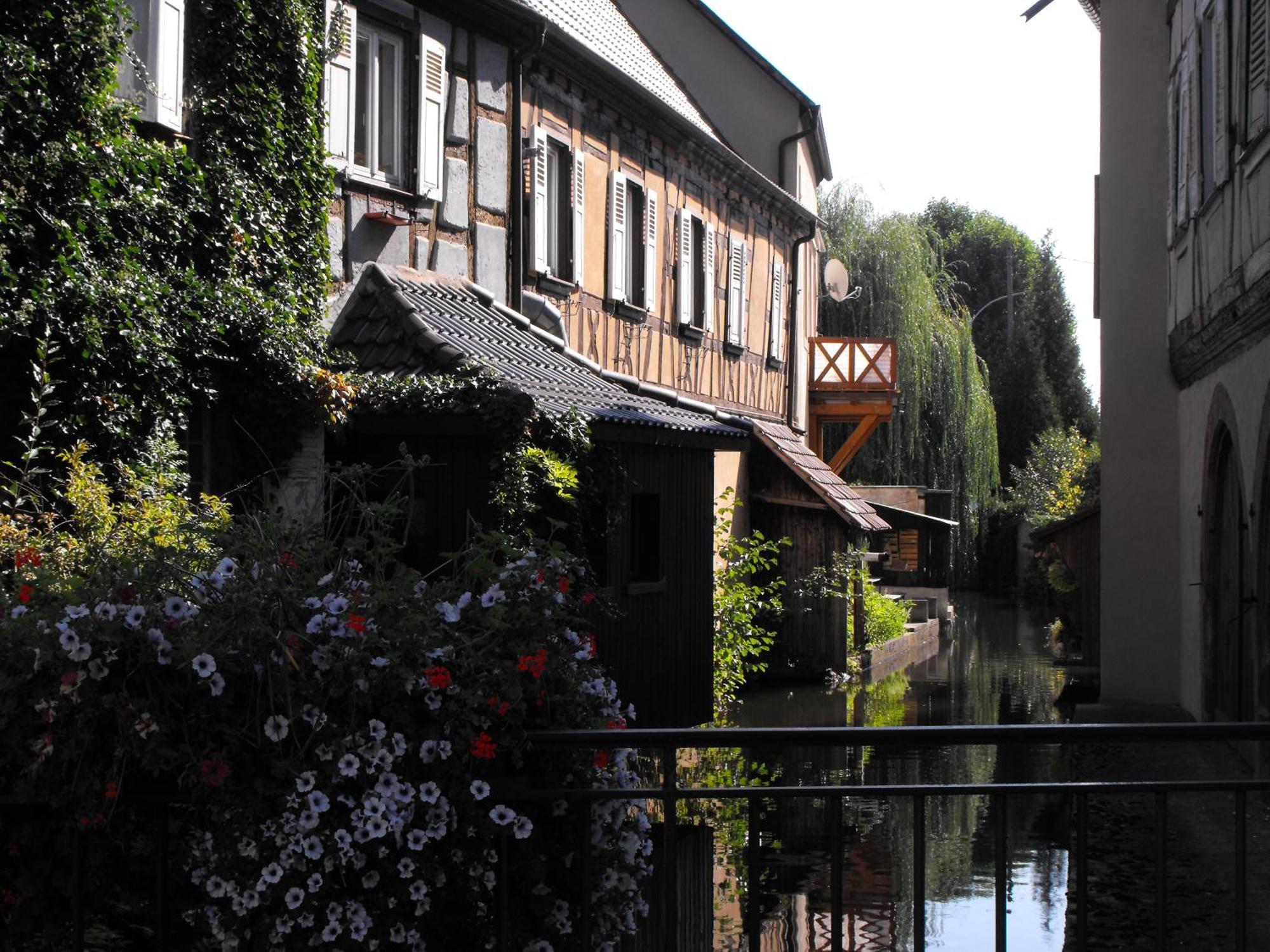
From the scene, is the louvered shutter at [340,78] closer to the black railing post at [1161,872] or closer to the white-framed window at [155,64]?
the white-framed window at [155,64]

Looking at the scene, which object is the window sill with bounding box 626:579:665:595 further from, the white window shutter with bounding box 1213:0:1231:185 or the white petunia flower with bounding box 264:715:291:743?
the white petunia flower with bounding box 264:715:291:743

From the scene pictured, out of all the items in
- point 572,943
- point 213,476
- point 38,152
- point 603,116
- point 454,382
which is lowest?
point 572,943

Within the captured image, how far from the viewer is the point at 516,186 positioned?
476 inches

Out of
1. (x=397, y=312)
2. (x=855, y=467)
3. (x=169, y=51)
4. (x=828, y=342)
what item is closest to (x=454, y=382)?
(x=397, y=312)

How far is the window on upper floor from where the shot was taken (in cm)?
1008

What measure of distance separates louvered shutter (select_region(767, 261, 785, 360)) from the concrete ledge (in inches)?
170

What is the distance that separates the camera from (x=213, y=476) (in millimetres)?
8836

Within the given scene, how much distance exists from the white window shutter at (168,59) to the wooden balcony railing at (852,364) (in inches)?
622

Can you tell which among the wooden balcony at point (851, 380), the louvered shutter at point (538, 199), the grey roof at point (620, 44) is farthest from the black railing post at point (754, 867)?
the wooden balcony at point (851, 380)

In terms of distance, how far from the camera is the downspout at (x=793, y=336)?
21.9 m

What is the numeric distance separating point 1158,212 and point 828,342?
9.37 meters

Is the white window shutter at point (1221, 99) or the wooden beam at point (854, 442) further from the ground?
the white window shutter at point (1221, 99)

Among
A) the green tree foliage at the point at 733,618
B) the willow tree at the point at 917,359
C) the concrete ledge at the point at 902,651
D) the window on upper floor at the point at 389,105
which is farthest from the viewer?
the willow tree at the point at 917,359

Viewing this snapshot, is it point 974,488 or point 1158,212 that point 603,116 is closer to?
point 1158,212
